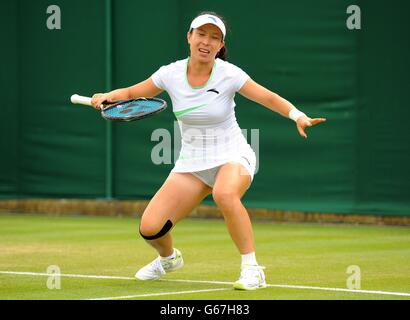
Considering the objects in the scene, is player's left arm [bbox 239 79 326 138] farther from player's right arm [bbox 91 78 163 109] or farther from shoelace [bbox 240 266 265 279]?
shoelace [bbox 240 266 265 279]

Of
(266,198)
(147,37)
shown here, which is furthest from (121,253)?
(147,37)

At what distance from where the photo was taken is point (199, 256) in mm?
10141

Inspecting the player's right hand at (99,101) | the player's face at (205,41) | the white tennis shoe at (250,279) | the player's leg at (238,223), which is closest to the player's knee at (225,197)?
the player's leg at (238,223)

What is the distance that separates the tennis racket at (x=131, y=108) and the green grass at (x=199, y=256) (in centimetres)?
123

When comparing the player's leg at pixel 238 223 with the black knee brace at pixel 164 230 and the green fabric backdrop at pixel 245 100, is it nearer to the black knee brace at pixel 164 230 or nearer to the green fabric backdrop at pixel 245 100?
the black knee brace at pixel 164 230

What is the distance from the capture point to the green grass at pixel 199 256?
7656 mm

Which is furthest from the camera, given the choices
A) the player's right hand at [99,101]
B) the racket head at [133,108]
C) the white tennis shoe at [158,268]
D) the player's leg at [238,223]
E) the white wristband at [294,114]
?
the white tennis shoe at [158,268]

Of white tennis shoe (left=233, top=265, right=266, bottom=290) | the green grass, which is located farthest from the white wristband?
the green grass

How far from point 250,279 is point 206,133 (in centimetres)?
113

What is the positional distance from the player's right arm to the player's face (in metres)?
0.50

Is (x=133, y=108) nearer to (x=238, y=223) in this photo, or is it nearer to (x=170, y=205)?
(x=170, y=205)

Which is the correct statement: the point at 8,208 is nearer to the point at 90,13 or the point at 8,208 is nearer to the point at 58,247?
the point at 90,13

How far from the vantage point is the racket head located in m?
7.70
